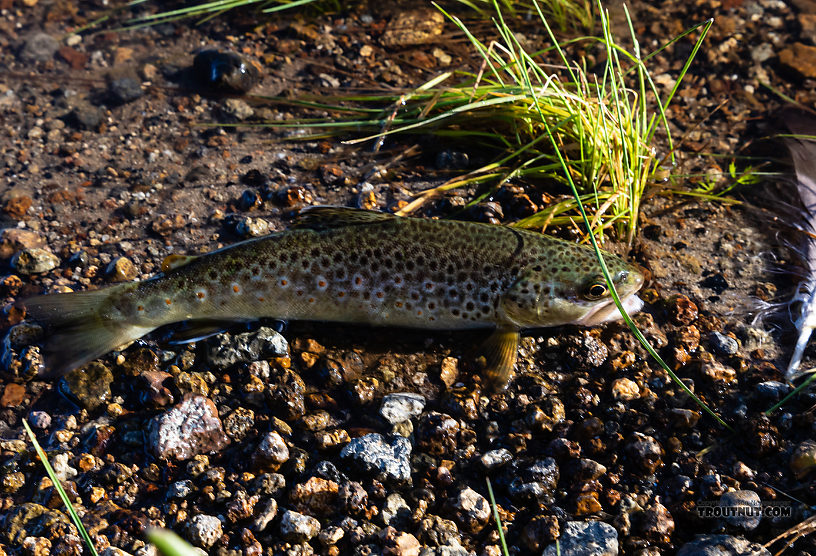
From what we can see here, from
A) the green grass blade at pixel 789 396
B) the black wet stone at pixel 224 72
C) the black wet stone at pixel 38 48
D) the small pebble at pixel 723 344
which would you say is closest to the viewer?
the green grass blade at pixel 789 396

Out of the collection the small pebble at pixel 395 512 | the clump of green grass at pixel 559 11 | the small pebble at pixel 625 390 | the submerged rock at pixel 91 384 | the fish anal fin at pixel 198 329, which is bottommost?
the small pebble at pixel 395 512

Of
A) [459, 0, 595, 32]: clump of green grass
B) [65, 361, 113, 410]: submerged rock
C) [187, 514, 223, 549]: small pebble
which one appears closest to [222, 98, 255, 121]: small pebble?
[459, 0, 595, 32]: clump of green grass

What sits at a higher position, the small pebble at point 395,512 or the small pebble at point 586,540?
the small pebble at point 586,540

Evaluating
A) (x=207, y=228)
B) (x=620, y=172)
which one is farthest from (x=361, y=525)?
(x=620, y=172)

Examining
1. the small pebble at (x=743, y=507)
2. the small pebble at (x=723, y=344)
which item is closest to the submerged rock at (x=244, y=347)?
the small pebble at (x=743, y=507)

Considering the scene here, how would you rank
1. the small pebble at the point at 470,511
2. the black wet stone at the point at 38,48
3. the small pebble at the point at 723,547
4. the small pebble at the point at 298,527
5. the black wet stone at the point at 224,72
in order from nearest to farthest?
the small pebble at the point at 723,547
the small pebble at the point at 298,527
the small pebble at the point at 470,511
the black wet stone at the point at 224,72
the black wet stone at the point at 38,48

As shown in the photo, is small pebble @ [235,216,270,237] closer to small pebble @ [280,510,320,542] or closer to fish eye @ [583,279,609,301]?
small pebble @ [280,510,320,542]

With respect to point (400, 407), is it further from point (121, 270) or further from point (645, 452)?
point (121, 270)

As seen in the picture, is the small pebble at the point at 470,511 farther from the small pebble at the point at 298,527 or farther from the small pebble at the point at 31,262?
the small pebble at the point at 31,262
